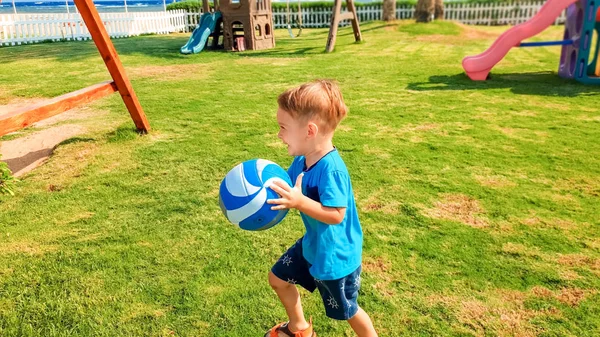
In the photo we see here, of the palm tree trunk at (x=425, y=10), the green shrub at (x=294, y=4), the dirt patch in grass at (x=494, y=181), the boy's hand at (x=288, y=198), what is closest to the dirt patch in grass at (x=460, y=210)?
the dirt patch in grass at (x=494, y=181)

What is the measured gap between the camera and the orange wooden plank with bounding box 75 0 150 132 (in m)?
5.42

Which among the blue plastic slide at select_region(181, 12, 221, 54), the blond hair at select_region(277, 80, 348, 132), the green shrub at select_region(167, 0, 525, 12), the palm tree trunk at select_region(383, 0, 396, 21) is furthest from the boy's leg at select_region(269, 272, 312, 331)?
the green shrub at select_region(167, 0, 525, 12)

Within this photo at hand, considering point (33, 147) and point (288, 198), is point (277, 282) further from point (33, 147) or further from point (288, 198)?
point (33, 147)

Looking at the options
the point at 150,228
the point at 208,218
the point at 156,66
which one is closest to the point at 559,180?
the point at 208,218

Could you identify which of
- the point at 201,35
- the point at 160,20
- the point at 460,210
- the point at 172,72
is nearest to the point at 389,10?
the point at 201,35

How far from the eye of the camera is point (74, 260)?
3293mm

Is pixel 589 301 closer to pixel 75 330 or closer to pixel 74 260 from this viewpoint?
pixel 75 330

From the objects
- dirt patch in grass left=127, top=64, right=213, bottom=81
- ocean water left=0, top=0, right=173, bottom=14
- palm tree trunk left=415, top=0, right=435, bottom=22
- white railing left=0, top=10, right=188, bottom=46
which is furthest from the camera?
ocean water left=0, top=0, right=173, bottom=14

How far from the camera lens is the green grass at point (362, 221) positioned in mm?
2715

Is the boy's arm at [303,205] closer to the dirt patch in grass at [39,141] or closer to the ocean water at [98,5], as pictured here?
the dirt patch in grass at [39,141]

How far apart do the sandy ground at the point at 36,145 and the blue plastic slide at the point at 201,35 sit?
8.05 meters

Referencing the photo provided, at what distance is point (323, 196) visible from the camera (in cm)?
188

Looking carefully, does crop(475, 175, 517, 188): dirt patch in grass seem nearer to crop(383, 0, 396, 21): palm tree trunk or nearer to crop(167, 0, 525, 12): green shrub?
crop(383, 0, 396, 21): palm tree trunk

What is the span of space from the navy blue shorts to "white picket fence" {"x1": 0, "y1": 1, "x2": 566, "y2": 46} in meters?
19.8
